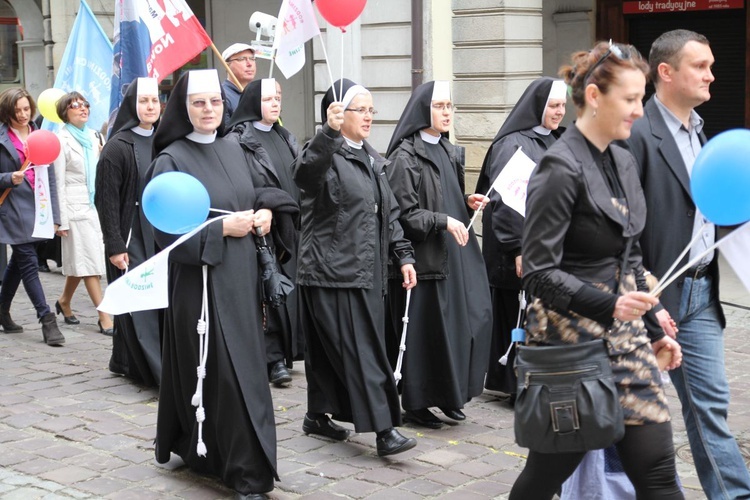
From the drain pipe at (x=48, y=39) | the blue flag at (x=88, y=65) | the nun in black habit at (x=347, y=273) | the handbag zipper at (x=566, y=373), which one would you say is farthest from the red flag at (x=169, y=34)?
the drain pipe at (x=48, y=39)

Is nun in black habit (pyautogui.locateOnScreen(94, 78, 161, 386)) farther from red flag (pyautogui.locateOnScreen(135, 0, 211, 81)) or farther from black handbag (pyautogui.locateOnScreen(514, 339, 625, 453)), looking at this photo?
black handbag (pyautogui.locateOnScreen(514, 339, 625, 453))

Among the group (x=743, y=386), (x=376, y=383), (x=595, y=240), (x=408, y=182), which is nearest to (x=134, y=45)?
(x=408, y=182)

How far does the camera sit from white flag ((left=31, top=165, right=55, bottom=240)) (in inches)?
382

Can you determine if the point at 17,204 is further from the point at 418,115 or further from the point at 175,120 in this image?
the point at 175,120

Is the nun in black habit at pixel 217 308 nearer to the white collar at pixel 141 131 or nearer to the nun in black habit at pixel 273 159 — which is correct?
the nun in black habit at pixel 273 159

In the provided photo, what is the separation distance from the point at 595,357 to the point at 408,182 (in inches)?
123

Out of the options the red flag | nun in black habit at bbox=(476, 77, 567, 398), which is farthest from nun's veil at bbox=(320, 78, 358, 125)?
the red flag

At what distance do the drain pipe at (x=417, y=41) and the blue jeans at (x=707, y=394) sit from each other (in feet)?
33.9

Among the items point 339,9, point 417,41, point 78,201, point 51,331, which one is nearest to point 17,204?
point 78,201

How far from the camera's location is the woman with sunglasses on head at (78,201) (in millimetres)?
9945

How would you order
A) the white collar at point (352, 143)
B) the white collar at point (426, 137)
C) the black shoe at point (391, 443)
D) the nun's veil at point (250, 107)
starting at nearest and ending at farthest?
the black shoe at point (391, 443) < the white collar at point (352, 143) < the white collar at point (426, 137) < the nun's veil at point (250, 107)

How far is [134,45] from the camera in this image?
9.73m

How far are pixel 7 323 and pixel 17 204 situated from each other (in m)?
1.02

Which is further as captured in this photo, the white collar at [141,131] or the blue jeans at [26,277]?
the blue jeans at [26,277]
